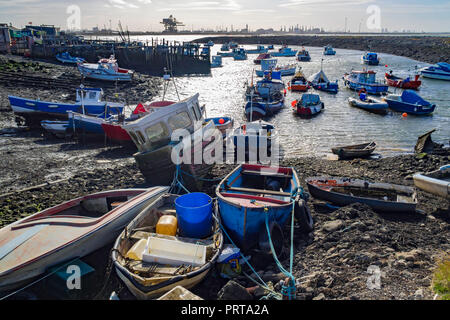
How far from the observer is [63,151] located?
621 inches

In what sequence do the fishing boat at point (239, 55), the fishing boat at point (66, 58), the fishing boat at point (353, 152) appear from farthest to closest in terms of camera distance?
the fishing boat at point (239, 55) < the fishing boat at point (66, 58) < the fishing boat at point (353, 152)

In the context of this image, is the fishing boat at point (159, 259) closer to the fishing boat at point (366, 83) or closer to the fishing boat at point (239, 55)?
the fishing boat at point (366, 83)

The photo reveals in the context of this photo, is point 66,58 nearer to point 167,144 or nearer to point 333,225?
point 167,144

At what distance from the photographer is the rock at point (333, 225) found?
8008 millimetres

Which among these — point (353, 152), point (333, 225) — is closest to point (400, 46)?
point (353, 152)

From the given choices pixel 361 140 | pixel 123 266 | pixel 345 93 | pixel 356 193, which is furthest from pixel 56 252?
pixel 345 93

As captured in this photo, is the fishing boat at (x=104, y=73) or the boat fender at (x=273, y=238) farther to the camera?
the fishing boat at (x=104, y=73)

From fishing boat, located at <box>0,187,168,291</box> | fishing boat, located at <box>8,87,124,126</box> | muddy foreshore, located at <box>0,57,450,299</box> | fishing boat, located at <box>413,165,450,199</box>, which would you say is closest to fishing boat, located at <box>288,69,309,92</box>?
muddy foreshore, located at <box>0,57,450,299</box>

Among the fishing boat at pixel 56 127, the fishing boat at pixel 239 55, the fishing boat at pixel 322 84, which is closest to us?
the fishing boat at pixel 56 127

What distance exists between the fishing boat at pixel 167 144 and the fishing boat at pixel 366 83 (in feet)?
91.0

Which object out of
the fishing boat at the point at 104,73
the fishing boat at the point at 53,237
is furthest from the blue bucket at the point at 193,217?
the fishing boat at the point at 104,73

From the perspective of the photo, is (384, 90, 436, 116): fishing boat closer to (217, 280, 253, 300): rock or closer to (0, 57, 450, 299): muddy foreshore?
(0, 57, 450, 299): muddy foreshore

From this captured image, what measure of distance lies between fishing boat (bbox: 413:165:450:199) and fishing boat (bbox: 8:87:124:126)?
1572 centimetres
